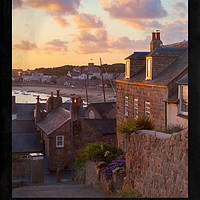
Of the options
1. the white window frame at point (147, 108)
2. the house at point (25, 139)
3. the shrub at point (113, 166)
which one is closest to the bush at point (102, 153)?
the shrub at point (113, 166)

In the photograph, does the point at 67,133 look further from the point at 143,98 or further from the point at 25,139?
the point at 143,98

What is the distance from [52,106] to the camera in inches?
840

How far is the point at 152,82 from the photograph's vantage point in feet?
37.1

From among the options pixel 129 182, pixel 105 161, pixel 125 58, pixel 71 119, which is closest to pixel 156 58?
pixel 125 58

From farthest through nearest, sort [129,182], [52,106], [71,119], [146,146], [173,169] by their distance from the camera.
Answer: [52,106] < [71,119] < [129,182] < [146,146] < [173,169]

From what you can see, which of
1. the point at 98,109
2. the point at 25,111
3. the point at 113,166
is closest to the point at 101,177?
the point at 113,166

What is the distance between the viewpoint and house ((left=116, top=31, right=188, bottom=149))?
34.4 feet

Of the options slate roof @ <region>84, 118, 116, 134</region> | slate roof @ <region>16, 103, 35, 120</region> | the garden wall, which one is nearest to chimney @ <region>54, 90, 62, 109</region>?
slate roof @ <region>84, 118, 116, 134</region>

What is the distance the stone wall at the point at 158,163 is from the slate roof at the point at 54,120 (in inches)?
476

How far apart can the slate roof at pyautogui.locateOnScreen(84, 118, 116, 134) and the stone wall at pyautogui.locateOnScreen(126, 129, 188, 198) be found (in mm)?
11633

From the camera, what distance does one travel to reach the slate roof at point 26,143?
1928 cm

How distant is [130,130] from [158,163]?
5.19ft
